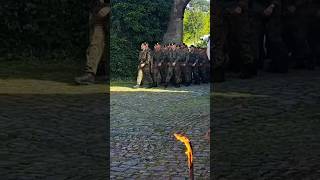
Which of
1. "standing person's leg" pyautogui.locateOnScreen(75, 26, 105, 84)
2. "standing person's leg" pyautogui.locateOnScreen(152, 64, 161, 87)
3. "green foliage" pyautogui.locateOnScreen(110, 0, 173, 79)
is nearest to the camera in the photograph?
"standing person's leg" pyautogui.locateOnScreen(75, 26, 105, 84)

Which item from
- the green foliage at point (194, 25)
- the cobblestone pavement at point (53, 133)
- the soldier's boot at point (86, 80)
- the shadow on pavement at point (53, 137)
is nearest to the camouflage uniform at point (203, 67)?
the soldier's boot at point (86, 80)

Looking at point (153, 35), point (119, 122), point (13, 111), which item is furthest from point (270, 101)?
point (153, 35)

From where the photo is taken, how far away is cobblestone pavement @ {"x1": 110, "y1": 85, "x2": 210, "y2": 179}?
5.11 meters

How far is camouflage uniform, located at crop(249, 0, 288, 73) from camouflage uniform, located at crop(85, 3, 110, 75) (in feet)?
13.9

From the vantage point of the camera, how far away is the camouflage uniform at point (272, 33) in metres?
14.0

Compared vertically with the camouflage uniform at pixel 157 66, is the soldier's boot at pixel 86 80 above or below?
below

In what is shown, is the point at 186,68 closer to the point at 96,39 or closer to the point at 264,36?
the point at 96,39

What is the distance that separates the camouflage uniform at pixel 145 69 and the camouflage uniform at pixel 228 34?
5.23 ft

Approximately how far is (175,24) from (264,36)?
375 centimetres

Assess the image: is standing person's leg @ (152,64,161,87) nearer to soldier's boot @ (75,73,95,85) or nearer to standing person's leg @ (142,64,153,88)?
standing person's leg @ (142,64,153,88)

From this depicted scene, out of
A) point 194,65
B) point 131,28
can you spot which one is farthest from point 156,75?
point 131,28

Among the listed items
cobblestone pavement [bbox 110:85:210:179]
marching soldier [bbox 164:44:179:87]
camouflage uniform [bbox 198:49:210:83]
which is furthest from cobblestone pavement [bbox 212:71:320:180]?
camouflage uniform [bbox 198:49:210:83]

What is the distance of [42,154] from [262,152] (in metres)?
2.42

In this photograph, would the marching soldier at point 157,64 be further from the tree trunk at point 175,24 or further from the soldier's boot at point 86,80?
the tree trunk at point 175,24
